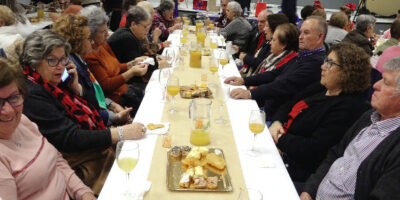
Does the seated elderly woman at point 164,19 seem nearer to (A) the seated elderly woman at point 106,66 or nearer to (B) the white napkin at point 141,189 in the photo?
(A) the seated elderly woman at point 106,66

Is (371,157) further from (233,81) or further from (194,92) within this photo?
(233,81)

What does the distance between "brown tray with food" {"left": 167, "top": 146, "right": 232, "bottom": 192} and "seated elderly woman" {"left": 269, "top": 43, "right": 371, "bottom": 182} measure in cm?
70

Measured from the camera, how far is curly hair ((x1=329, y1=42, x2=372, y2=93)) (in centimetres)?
204

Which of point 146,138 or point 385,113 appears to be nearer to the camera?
point 385,113

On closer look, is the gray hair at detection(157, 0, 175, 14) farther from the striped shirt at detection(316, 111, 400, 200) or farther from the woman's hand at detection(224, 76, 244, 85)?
the striped shirt at detection(316, 111, 400, 200)

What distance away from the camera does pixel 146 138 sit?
1.85 meters

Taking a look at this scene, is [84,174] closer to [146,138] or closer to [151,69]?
[146,138]

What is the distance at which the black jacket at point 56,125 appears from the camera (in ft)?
5.73

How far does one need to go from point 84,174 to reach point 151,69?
207cm

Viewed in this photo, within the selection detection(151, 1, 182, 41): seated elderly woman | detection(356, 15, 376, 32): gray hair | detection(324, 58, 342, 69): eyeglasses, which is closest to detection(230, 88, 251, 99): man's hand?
detection(324, 58, 342, 69): eyeglasses

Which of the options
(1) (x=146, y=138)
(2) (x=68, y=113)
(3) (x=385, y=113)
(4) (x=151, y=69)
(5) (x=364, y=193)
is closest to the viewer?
(5) (x=364, y=193)

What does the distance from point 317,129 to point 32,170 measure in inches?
65.5

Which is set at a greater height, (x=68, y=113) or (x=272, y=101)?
(x=68, y=113)

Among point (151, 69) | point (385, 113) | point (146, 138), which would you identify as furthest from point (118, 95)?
point (385, 113)
